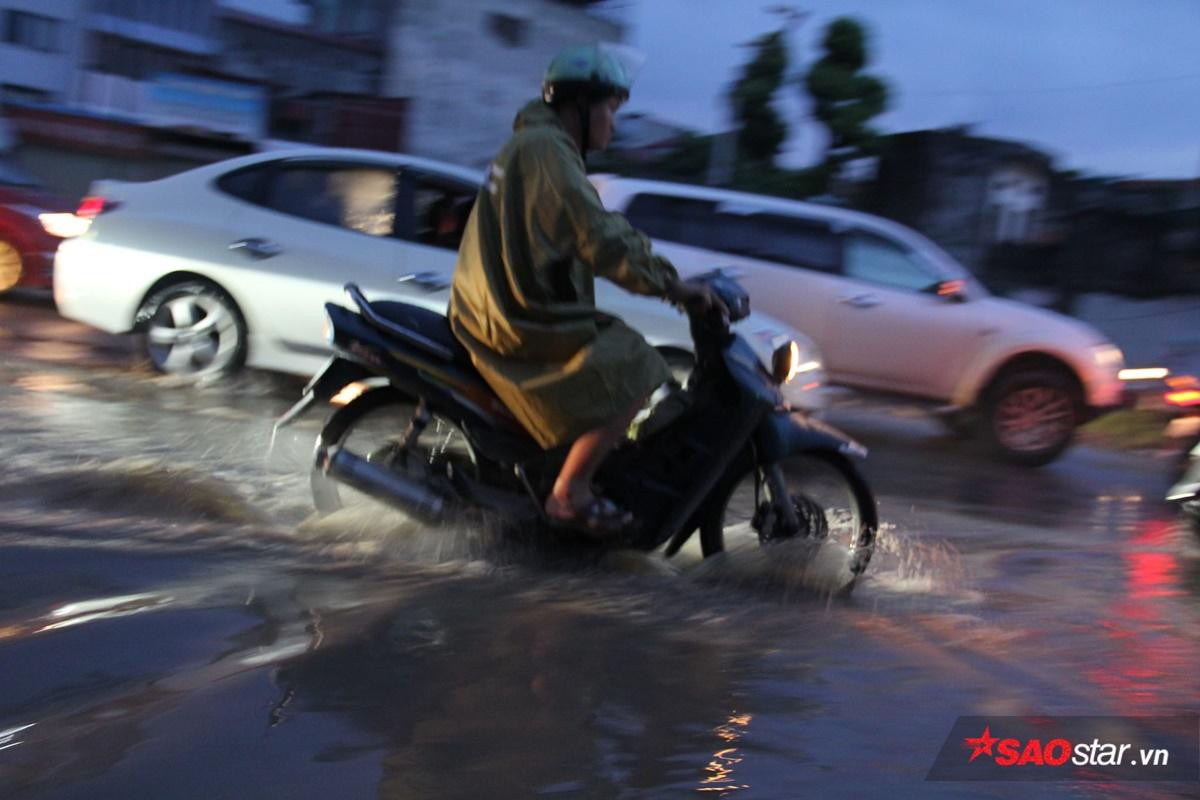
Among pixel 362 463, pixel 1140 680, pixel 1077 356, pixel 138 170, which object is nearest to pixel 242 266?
pixel 362 463

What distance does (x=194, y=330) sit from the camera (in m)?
7.41

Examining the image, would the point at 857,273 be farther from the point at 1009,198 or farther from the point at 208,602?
the point at 1009,198

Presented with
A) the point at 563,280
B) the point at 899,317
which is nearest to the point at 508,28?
the point at 899,317

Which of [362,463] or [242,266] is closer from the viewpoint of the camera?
[362,463]

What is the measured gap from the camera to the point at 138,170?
82.8 feet

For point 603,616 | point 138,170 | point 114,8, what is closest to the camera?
point 603,616

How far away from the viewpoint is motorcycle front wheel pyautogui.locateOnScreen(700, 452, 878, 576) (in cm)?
458

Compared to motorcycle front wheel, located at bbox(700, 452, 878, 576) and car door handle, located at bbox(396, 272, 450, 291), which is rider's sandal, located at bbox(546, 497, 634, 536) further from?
car door handle, located at bbox(396, 272, 450, 291)

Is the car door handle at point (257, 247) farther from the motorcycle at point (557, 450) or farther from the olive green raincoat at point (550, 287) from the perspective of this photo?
the olive green raincoat at point (550, 287)

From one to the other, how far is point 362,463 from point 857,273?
6.19 m

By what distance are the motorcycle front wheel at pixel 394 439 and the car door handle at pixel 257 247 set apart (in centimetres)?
314

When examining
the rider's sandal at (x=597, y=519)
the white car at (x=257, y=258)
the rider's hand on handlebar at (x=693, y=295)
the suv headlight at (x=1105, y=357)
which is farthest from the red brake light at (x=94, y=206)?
the suv headlight at (x=1105, y=357)

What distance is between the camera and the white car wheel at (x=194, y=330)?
7411 mm

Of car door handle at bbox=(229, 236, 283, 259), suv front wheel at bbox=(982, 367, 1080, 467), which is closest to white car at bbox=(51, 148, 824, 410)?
car door handle at bbox=(229, 236, 283, 259)
